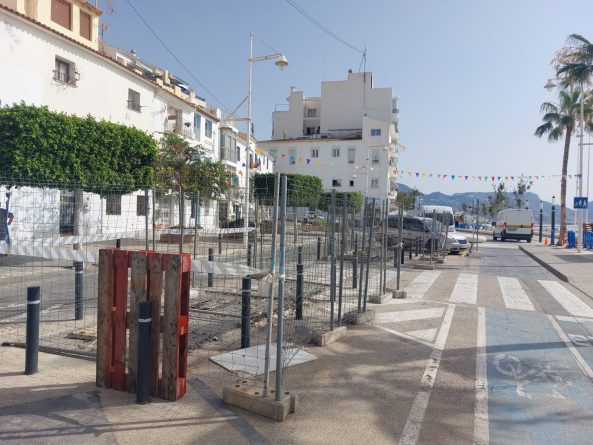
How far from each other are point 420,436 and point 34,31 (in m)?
21.6

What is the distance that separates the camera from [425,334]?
7031mm

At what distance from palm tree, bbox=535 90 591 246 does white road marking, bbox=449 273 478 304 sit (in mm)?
20226

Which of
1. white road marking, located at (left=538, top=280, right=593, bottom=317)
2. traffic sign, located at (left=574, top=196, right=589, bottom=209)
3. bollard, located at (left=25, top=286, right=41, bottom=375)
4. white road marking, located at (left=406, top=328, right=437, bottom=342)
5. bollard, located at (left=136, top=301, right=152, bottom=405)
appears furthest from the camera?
traffic sign, located at (left=574, top=196, right=589, bottom=209)

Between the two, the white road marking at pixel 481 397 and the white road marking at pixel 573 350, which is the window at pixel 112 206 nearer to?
the white road marking at pixel 481 397

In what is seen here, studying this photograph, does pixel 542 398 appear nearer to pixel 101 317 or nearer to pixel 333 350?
Result: pixel 333 350

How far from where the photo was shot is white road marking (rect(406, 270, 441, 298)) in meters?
10.8

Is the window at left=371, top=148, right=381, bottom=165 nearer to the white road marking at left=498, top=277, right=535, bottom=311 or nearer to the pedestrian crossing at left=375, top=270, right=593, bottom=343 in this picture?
the pedestrian crossing at left=375, top=270, right=593, bottom=343

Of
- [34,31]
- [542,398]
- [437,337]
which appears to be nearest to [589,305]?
[437,337]

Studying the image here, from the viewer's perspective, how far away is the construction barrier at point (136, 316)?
164 inches

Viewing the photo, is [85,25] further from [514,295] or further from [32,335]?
[32,335]

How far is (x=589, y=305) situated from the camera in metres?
9.97

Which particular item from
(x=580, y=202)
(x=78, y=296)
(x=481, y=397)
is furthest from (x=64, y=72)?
(x=580, y=202)

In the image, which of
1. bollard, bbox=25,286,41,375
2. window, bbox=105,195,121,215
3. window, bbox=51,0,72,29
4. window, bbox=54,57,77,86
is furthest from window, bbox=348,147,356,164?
bollard, bbox=25,286,41,375

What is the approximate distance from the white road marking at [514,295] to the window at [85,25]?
1073 inches
